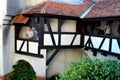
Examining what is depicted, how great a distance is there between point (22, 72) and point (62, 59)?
113 inches

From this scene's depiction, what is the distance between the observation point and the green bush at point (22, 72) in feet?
38.3

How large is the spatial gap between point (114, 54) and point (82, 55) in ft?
11.9

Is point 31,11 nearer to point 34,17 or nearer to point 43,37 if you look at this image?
point 34,17

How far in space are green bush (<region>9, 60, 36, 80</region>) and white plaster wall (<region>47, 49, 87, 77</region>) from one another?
55.7 inches

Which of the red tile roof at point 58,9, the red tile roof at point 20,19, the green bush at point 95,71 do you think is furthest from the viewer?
the red tile roof at point 20,19

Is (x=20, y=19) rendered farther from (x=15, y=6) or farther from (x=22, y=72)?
(x=22, y=72)

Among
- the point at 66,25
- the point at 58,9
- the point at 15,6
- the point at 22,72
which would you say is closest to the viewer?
the point at 58,9

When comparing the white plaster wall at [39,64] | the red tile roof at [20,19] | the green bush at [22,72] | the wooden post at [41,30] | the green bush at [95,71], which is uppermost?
the red tile roof at [20,19]

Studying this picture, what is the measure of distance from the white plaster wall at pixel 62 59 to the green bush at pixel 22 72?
1414 mm

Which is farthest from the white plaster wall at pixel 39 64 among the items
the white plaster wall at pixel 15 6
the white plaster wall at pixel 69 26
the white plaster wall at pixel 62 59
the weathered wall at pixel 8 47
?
the white plaster wall at pixel 15 6

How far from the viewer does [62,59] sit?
36.4 ft

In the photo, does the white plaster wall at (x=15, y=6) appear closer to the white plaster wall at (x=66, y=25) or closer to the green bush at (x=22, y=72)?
the white plaster wall at (x=66, y=25)

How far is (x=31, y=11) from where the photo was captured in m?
9.95

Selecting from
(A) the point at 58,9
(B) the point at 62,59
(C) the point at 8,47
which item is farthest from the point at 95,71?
(C) the point at 8,47
